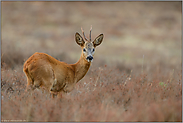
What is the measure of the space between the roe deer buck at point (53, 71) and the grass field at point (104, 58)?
0.27 m

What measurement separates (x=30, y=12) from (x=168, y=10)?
86.1ft

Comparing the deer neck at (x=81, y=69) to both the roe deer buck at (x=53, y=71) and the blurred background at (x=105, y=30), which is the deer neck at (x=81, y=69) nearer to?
the roe deer buck at (x=53, y=71)

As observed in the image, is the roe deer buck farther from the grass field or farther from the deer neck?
the grass field

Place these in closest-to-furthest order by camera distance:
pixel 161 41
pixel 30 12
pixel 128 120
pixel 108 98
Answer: pixel 128 120 < pixel 108 98 < pixel 161 41 < pixel 30 12

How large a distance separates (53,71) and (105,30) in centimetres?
2262

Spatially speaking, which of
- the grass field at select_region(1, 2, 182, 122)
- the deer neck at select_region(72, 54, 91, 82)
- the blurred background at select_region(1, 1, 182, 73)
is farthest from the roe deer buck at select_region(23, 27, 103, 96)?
the blurred background at select_region(1, 1, 182, 73)

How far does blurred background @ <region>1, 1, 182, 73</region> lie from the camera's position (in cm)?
1468

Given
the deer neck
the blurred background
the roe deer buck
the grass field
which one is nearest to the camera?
the grass field

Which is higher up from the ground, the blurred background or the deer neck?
the blurred background

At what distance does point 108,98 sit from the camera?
5.05 meters

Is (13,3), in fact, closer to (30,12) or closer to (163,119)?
(30,12)

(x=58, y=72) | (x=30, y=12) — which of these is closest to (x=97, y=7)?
(x=30, y=12)

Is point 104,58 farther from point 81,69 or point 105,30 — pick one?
point 105,30

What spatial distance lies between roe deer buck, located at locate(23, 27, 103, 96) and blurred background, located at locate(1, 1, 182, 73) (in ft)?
15.8
